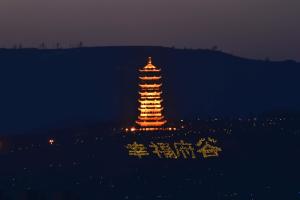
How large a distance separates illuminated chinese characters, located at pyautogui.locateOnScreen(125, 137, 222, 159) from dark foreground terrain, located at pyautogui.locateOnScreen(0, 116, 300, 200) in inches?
15.3

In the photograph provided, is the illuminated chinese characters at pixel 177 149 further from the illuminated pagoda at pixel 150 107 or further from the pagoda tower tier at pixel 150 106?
the pagoda tower tier at pixel 150 106

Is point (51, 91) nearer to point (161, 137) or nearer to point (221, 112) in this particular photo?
point (221, 112)

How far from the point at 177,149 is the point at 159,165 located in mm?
3617

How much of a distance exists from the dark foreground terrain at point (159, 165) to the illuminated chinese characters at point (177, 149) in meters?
0.39

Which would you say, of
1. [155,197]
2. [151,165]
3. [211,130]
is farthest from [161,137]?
[155,197]

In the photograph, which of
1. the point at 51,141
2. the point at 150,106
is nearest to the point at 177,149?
the point at 51,141

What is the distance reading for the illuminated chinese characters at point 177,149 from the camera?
61.6 meters

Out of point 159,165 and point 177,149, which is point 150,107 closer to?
point 177,149

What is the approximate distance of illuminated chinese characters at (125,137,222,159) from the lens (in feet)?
202

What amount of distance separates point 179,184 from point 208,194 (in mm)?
3793

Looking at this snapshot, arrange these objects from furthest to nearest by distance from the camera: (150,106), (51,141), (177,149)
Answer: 1. (150,106)
2. (51,141)
3. (177,149)

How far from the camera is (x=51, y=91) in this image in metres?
137

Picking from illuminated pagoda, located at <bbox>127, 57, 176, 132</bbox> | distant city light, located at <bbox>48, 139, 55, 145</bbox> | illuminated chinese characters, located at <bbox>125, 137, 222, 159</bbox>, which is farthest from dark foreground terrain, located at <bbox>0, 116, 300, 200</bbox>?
illuminated pagoda, located at <bbox>127, 57, 176, 132</bbox>

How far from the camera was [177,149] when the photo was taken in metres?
63.3
